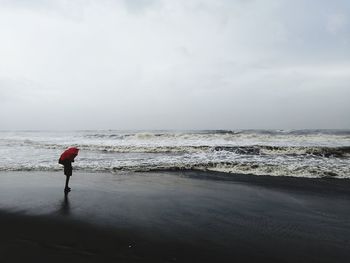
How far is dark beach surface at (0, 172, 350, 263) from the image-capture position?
477 cm

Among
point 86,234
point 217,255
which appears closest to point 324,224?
point 217,255

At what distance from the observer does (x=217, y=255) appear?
15.4ft

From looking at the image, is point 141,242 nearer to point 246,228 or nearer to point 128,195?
point 246,228

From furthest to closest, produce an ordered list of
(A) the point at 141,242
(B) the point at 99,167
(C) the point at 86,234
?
1. (B) the point at 99,167
2. (C) the point at 86,234
3. (A) the point at 141,242

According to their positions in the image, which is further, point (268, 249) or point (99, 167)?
point (99, 167)

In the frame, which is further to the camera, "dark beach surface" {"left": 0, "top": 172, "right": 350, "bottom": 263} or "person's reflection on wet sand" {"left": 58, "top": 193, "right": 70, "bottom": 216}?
"person's reflection on wet sand" {"left": 58, "top": 193, "right": 70, "bottom": 216}

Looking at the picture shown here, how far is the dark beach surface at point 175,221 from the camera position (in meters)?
4.77

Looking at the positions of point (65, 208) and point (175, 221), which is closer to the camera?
point (175, 221)

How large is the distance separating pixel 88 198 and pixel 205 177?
4926mm

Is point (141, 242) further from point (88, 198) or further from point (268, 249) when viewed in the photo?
point (88, 198)

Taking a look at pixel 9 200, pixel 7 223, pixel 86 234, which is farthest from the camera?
pixel 9 200

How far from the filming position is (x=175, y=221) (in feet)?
20.8

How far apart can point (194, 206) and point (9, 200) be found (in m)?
4.72

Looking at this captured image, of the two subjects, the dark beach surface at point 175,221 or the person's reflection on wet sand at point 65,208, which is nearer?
the dark beach surface at point 175,221
